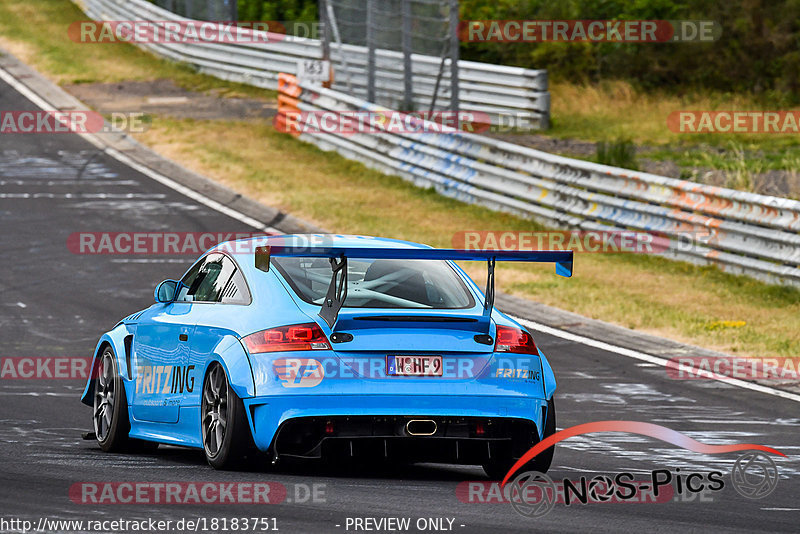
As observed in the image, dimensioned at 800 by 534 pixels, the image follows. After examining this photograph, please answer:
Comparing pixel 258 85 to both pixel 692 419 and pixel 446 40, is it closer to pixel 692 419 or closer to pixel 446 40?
pixel 446 40

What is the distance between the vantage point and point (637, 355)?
13.9 m

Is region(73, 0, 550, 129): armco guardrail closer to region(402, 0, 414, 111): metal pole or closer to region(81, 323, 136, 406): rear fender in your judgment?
region(402, 0, 414, 111): metal pole

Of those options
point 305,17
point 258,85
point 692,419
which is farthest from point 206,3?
point 692,419

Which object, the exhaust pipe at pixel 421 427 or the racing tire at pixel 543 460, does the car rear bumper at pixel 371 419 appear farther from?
the racing tire at pixel 543 460

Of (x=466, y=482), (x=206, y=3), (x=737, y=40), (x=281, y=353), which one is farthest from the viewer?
(x=206, y=3)

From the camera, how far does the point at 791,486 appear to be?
8.02m

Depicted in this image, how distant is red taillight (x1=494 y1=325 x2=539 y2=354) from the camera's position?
311 inches

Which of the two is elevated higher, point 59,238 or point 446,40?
point 446,40

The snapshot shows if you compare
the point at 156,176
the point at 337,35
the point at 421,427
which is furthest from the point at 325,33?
the point at 421,427

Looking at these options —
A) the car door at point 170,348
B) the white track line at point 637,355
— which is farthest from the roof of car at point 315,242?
the white track line at point 637,355

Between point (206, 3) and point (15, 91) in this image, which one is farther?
point (206, 3)

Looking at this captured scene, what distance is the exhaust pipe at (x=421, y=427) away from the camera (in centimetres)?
762

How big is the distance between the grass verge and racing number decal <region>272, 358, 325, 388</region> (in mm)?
7323

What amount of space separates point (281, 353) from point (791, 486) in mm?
2971
